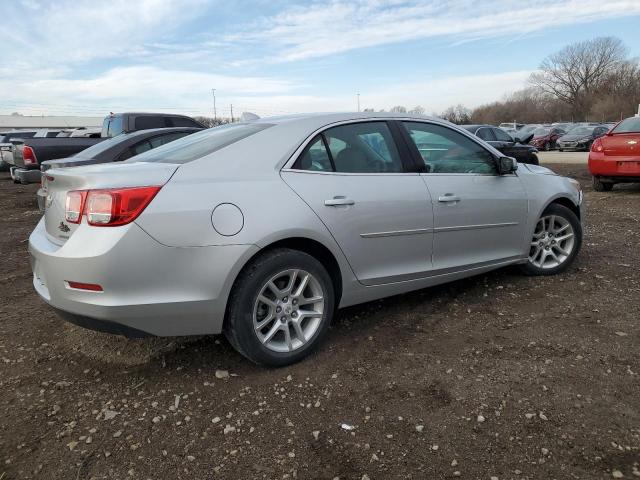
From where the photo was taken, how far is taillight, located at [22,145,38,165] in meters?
9.92

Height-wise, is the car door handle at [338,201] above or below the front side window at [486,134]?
below

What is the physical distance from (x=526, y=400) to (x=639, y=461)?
1.90 ft

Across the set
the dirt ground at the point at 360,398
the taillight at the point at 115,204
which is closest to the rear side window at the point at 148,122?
the dirt ground at the point at 360,398

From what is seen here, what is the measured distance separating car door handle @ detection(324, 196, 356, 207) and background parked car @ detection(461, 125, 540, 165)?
1203cm

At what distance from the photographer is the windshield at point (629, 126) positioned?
905 centimetres

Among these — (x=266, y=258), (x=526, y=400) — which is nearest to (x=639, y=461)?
(x=526, y=400)

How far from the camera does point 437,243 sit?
148 inches

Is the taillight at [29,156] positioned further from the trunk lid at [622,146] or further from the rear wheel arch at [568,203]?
the trunk lid at [622,146]

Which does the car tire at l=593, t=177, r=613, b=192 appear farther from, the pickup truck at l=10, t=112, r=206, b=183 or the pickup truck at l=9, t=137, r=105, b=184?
the pickup truck at l=9, t=137, r=105, b=184

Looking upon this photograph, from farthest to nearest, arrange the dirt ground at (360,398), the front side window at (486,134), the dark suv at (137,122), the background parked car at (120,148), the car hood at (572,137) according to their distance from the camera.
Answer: the car hood at (572,137) < the front side window at (486,134) < the dark suv at (137,122) < the background parked car at (120,148) < the dirt ground at (360,398)

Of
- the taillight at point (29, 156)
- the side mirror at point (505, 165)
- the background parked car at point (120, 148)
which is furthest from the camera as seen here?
the taillight at point (29, 156)

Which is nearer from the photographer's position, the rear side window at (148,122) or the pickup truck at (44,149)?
the pickup truck at (44,149)

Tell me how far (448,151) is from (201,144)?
1877 mm

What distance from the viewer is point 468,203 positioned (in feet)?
12.8
